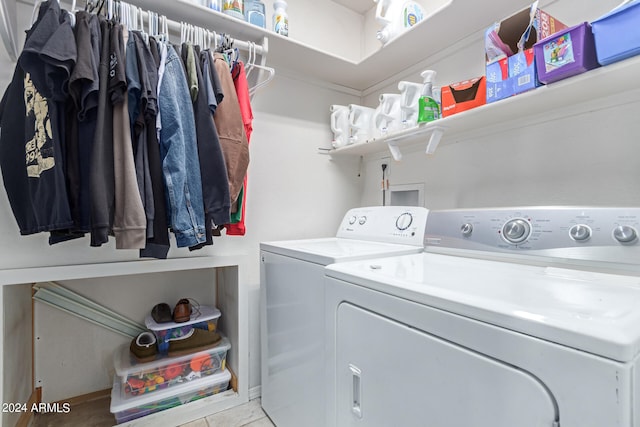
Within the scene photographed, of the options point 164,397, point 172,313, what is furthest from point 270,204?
point 164,397

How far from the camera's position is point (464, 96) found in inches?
49.3

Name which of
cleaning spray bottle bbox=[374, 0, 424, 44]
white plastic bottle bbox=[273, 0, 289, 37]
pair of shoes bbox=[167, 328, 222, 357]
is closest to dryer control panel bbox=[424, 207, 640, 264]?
cleaning spray bottle bbox=[374, 0, 424, 44]

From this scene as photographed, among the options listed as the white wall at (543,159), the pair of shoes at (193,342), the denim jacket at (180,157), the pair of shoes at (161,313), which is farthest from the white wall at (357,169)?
the denim jacket at (180,157)

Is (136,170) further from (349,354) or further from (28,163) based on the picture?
(349,354)

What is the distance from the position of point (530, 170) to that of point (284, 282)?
1214 millimetres

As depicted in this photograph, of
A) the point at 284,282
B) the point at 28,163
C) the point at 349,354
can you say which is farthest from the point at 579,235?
the point at 28,163

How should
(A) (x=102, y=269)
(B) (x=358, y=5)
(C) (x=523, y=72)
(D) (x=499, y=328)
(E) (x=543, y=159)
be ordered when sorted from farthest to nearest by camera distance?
(B) (x=358, y=5), (A) (x=102, y=269), (E) (x=543, y=159), (C) (x=523, y=72), (D) (x=499, y=328)

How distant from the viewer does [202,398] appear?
1.61m

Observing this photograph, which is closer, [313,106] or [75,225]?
[75,225]

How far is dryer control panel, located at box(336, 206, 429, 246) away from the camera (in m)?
1.37

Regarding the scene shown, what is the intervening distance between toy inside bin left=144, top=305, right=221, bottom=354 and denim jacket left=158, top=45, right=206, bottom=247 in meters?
0.77

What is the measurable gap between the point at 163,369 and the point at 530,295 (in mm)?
1724

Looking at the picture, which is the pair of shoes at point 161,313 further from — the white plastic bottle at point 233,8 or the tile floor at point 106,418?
the white plastic bottle at point 233,8

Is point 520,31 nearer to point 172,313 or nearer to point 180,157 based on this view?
point 180,157
